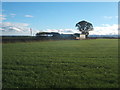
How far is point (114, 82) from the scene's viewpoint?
17.5ft

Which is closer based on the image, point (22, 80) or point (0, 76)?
point (22, 80)

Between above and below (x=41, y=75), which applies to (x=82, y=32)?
above

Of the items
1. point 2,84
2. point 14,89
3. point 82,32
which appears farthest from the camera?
point 82,32

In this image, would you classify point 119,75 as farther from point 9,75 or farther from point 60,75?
point 9,75

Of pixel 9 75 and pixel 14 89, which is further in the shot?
pixel 9 75

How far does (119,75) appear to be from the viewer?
243 inches

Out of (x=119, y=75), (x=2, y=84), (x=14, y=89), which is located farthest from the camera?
(x=119, y=75)

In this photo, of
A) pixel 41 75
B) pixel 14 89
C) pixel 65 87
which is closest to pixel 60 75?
pixel 41 75

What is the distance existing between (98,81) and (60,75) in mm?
1698

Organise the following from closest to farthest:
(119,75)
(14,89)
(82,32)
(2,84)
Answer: (14,89), (2,84), (119,75), (82,32)

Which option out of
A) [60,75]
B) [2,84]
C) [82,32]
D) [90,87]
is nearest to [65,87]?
[90,87]

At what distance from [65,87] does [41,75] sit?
171cm

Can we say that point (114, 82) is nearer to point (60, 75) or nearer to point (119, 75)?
point (119, 75)

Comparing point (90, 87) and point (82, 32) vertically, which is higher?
point (82, 32)
